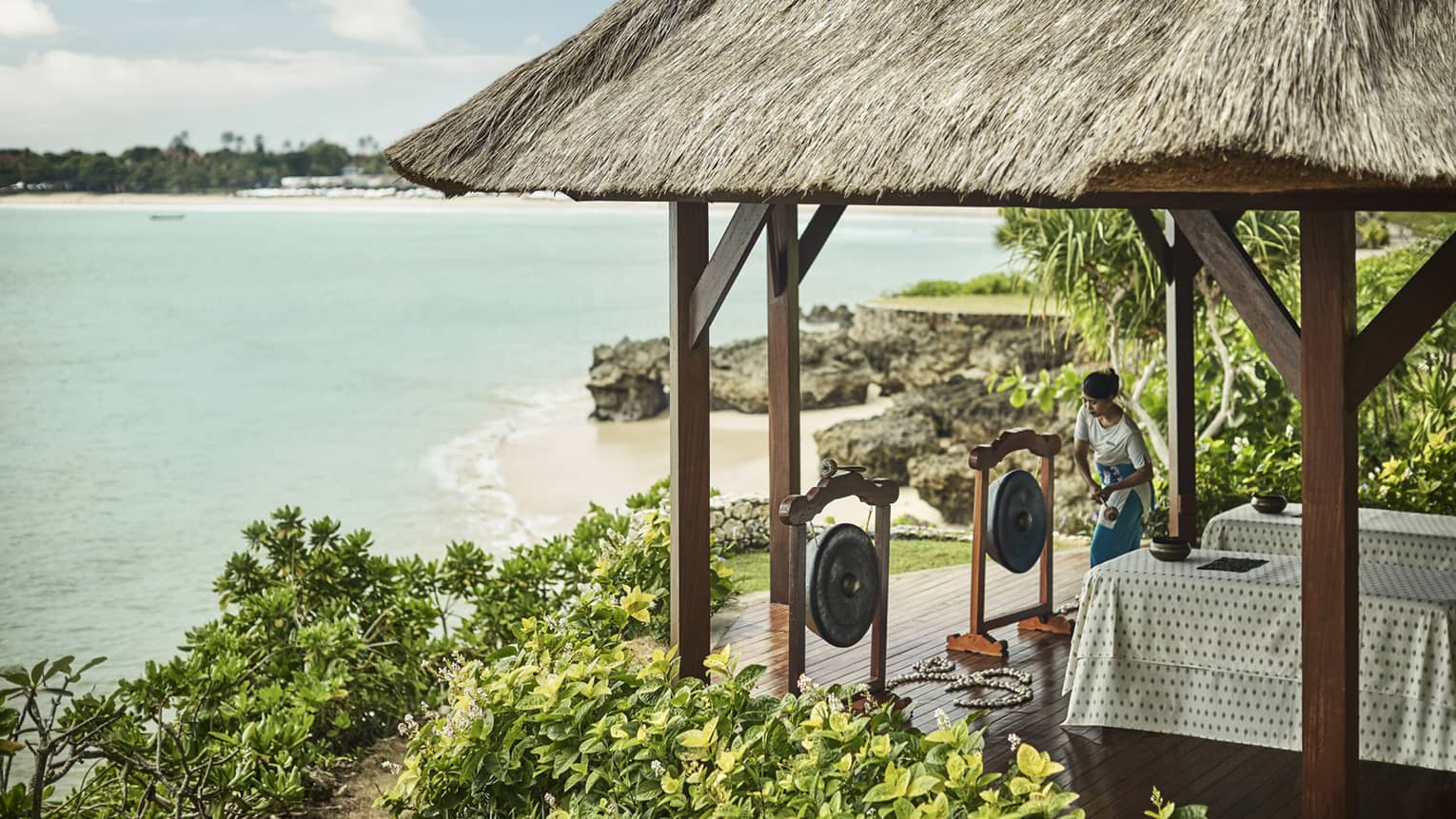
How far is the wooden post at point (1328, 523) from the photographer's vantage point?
3.57m

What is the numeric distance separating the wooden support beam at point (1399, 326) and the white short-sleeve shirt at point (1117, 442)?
2.15 m

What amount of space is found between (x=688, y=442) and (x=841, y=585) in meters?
0.86

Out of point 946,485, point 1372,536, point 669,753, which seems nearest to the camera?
point 669,753

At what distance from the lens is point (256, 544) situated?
7.28m

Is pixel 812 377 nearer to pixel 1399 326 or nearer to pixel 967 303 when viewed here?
pixel 967 303

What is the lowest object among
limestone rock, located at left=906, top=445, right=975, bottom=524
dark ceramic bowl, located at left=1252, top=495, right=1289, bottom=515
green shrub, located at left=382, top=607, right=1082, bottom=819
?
limestone rock, located at left=906, top=445, right=975, bottom=524

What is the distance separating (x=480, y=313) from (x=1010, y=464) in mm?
35777

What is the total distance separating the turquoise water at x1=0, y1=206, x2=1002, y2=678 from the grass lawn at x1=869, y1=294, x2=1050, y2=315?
7163 millimetres

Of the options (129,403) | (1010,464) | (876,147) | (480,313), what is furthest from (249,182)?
(876,147)

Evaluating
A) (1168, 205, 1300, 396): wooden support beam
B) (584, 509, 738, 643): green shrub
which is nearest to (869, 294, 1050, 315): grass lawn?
(584, 509, 738, 643): green shrub

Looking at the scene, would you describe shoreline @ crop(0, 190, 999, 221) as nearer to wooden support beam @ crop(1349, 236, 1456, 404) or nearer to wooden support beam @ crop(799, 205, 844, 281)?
wooden support beam @ crop(799, 205, 844, 281)

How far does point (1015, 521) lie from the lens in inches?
241

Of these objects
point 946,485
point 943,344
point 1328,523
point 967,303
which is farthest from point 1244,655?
point 967,303

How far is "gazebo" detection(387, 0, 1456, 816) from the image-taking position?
9.91 ft
